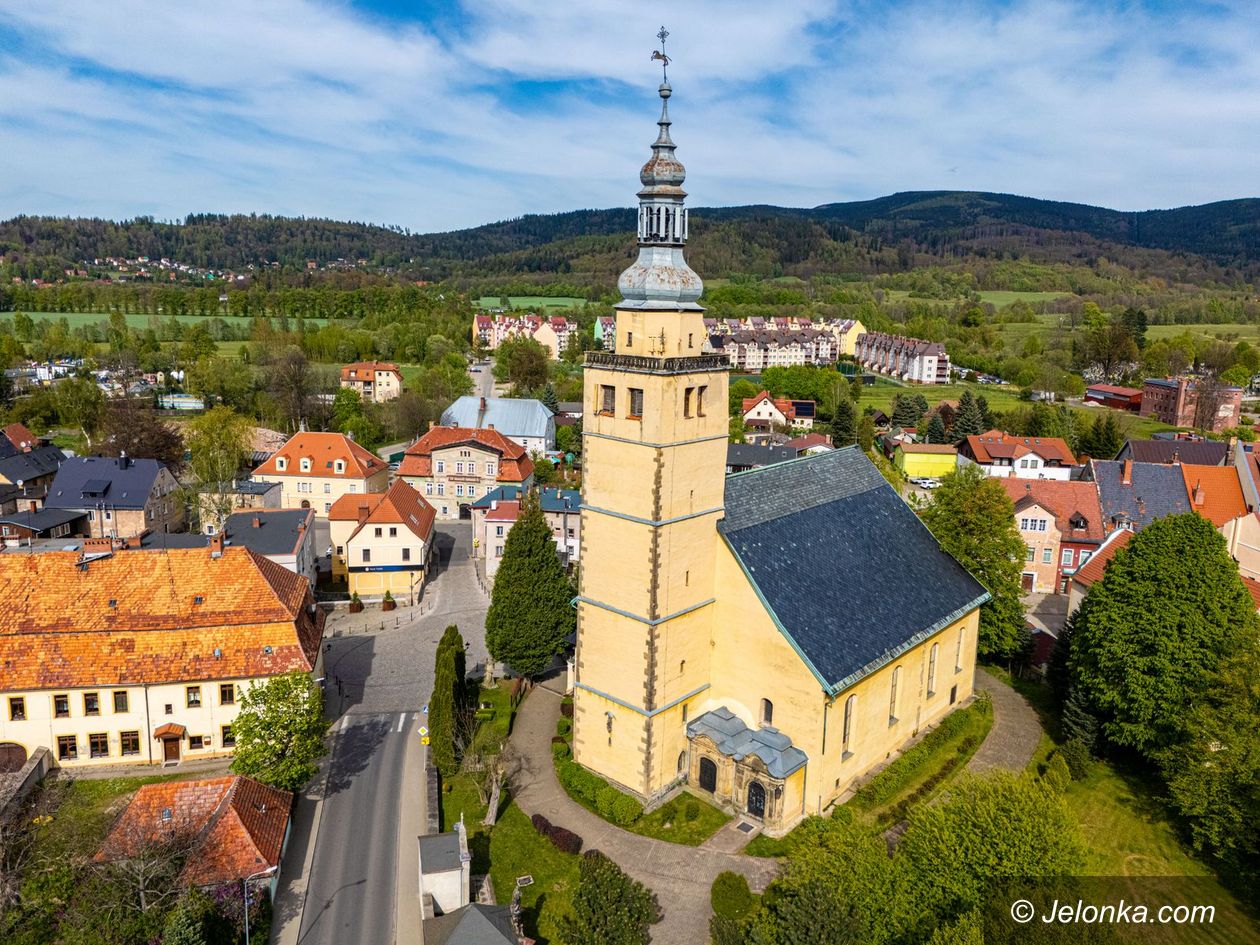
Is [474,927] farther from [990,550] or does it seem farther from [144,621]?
[990,550]

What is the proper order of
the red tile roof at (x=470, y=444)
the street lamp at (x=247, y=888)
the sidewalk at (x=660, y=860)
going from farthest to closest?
the red tile roof at (x=470, y=444), the sidewalk at (x=660, y=860), the street lamp at (x=247, y=888)

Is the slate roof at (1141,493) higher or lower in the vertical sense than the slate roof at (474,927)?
higher

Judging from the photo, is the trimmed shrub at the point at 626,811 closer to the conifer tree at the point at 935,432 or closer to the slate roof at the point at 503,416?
the slate roof at the point at 503,416

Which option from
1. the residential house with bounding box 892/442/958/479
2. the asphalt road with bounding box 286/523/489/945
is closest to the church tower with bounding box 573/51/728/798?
the asphalt road with bounding box 286/523/489/945

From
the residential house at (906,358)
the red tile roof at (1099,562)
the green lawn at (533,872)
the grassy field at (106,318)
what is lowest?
the green lawn at (533,872)

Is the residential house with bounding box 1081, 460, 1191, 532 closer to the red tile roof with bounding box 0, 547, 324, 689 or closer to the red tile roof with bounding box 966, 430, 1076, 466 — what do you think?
the red tile roof with bounding box 966, 430, 1076, 466

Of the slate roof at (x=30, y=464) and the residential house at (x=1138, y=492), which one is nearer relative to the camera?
the residential house at (x=1138, y=492)

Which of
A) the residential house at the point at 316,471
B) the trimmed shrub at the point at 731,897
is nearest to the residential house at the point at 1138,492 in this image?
the trimmed shrub at the point at 731,897

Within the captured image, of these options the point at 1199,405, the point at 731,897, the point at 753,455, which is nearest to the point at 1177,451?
the point at 753,455
